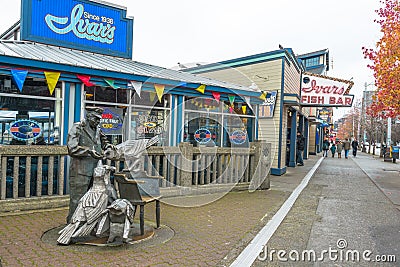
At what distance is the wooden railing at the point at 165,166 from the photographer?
6602 millimetres

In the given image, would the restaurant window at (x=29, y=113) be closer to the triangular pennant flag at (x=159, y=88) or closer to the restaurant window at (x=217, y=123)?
the triangular pennant flag at (x=159, y=88)

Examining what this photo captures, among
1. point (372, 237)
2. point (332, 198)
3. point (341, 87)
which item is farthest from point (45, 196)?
point (341, 87)

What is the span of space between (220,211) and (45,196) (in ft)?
11.7

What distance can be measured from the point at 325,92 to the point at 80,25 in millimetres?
11240

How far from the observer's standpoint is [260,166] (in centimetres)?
988

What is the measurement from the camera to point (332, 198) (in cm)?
928

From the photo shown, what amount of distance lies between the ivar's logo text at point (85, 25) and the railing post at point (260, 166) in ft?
19.7

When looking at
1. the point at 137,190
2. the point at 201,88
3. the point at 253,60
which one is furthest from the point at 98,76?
the point at 253,60

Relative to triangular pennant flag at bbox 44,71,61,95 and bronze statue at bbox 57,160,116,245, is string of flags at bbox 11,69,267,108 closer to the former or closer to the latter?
triangular pennant flag at bbox 44,71,61,95

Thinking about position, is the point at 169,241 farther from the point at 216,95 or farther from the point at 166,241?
the point at 216,95

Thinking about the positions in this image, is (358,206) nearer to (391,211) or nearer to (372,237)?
(391,211)

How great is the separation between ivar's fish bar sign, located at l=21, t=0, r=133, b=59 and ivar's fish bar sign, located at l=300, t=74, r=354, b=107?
30.0 feet

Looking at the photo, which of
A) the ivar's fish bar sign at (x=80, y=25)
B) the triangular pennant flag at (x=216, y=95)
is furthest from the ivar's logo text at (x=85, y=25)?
the triangular pennant flag at (x=216, y=95)

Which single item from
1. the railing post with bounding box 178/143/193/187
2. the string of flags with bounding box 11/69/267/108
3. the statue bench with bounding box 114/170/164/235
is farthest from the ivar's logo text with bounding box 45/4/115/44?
the statue bench with bounding box 114/170/164/235
